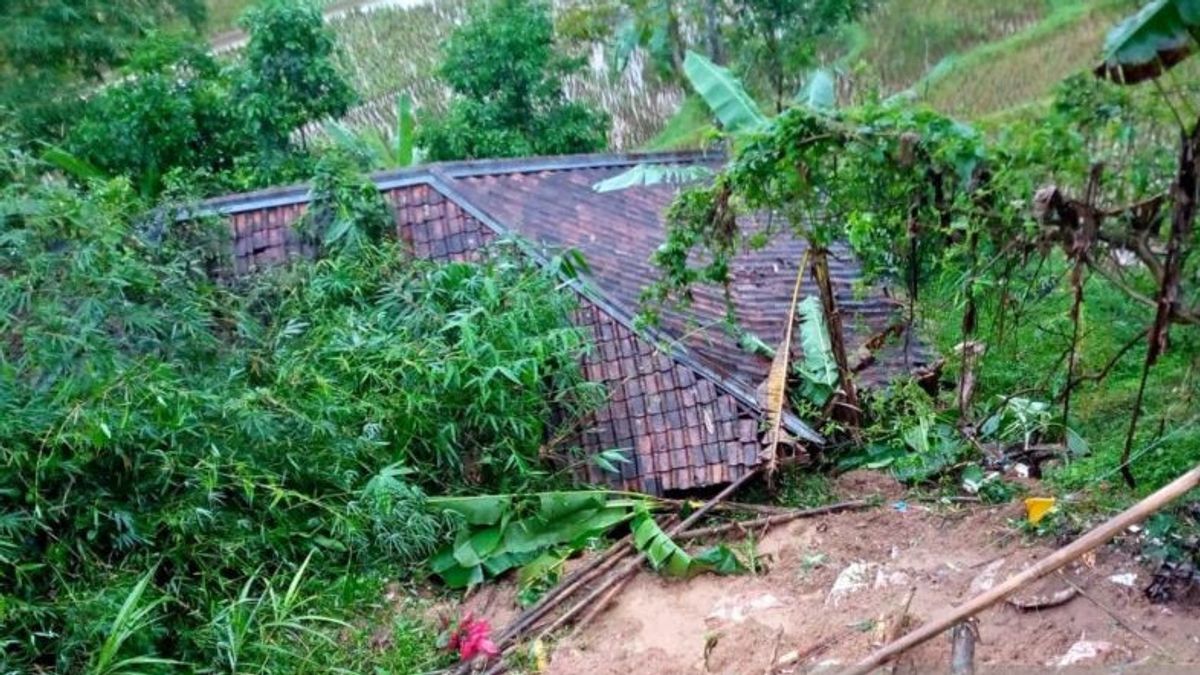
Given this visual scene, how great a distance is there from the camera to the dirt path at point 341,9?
53.6 feet

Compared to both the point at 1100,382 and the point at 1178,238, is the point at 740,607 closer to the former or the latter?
the point at 1178,238

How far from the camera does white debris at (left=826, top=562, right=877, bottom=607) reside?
14.0 feet

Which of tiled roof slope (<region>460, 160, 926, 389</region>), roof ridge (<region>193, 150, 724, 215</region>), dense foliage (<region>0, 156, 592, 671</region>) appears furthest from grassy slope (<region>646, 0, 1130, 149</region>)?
dense foliage (<region>0, 156, 592, 671</region>)

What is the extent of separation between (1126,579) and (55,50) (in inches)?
342

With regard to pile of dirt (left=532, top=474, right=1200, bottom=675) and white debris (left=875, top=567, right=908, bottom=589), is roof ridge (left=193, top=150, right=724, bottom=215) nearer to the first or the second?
pile of dirt (left=532, top=474, right=1200, bottom=675)

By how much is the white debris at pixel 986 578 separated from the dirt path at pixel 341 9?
14272 millimetres

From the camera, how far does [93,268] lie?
4898mm

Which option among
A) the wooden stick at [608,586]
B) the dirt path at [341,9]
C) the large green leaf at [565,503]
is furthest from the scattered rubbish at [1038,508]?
the dirt path at [341,9]

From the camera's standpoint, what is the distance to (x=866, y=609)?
4102 mm

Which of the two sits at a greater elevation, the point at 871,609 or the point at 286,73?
the point at 286,73

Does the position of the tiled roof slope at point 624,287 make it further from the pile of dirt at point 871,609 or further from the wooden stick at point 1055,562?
the wooden stick at point 1055,562

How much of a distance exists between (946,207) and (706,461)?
190 cm

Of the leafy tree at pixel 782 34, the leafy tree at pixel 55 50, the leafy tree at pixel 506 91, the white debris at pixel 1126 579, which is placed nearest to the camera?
the white debris at pixel 1126 579

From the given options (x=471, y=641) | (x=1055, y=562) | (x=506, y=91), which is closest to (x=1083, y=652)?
(x=1055, y=562)
